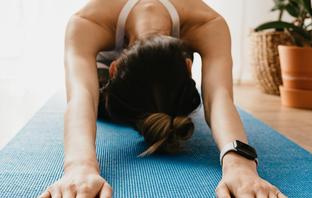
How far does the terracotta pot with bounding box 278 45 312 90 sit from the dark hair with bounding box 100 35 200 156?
1.30 meters

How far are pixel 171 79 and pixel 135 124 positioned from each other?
227 millimetres

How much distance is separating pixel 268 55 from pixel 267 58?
0.07 ft

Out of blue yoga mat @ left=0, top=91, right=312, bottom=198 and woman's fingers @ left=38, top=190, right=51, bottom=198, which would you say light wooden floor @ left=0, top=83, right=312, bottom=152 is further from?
woman's fingers @ left=38, top=190, right=51, bottom=198

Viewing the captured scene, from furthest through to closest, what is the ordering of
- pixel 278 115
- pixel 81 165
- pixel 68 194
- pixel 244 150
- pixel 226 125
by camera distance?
1. pixel 278 115
2. pixel 226 125
3. pixel 244 150
4. pixel 81 165
5. pixel 68 194

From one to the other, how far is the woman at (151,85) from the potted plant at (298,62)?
94cm

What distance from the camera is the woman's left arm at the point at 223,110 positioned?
1.06 meters

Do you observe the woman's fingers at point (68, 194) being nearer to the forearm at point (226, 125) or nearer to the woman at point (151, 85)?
the woman at point (151, 85)

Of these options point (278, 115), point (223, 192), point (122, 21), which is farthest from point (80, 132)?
point (278, 115)

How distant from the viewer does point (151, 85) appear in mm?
1345

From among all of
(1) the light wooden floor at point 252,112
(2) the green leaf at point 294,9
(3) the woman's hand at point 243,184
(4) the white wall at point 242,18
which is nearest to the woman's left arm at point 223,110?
(3) the woman's hand at point 243,184

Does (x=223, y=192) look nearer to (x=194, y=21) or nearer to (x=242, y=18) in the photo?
(x=194, y=21)

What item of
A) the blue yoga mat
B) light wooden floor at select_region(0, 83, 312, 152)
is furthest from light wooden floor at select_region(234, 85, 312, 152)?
the blue yoga mat

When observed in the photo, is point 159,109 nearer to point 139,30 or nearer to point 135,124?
point 135,124

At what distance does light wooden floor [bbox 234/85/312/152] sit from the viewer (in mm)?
1880
